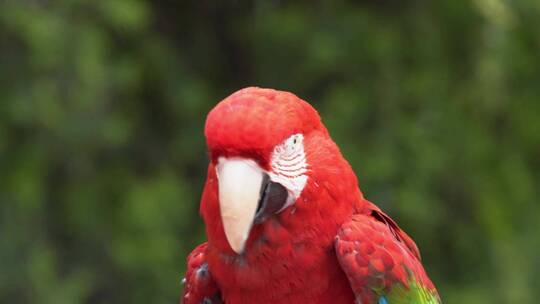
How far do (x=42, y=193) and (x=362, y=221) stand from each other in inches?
53.4

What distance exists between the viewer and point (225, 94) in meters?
2.71

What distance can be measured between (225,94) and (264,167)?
1541 mm

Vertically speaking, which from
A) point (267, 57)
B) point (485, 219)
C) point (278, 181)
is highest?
point (278, 181)

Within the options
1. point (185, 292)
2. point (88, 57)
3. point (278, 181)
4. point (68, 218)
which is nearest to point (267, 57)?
point (88, 57)

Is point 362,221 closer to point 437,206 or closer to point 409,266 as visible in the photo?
point 409,266

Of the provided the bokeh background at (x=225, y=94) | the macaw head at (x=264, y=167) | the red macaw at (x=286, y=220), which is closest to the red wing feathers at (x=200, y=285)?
the red macaw at (x=286, y=220)

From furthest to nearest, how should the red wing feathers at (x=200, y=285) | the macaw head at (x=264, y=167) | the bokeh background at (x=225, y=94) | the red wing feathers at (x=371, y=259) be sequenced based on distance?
the bokeh background at (x=225, y=94), the red wing feathers at (x=200, y=285), the red wing feathers at (x=371, y=259), the macaw head at (x=264, y=167)

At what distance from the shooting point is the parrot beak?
3.85 ft

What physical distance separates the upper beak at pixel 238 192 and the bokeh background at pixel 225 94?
1187 mm

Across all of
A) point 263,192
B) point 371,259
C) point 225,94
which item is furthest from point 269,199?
point 225,94

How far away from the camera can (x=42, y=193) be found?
2.45 meters

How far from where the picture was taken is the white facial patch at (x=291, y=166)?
1198 mm

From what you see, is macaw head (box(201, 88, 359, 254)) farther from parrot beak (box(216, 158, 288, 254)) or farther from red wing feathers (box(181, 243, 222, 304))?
red wing feathers (box(181, 243, 222, 304))

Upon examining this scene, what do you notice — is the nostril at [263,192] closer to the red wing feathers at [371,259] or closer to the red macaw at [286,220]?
the red macaw at [286,220]
